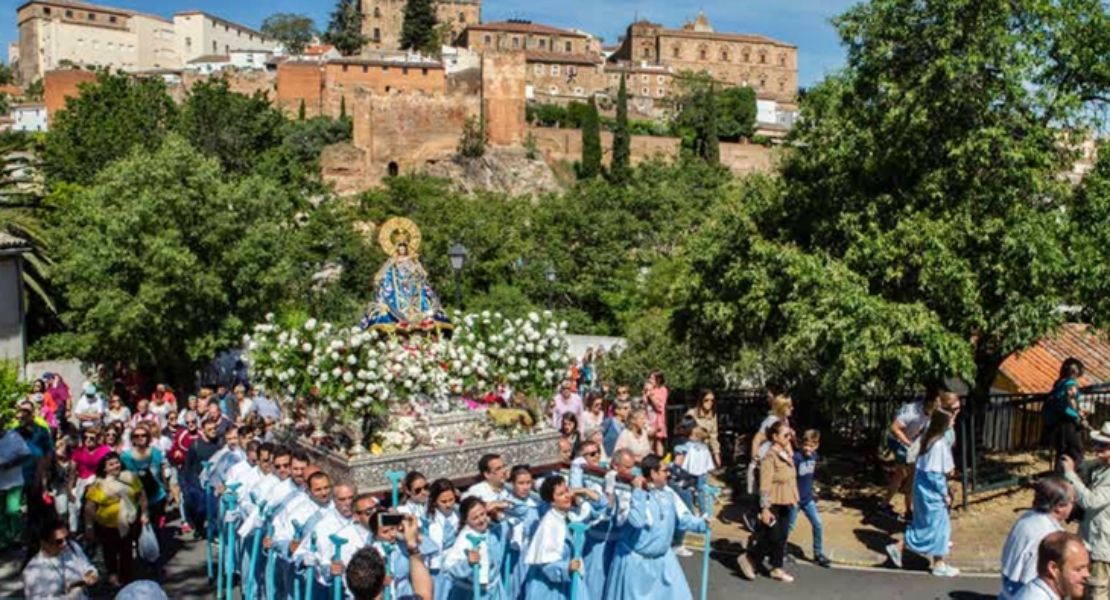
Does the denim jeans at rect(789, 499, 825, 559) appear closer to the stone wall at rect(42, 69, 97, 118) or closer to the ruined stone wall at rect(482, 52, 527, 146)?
the ruined stone wall at rect(482, 52, 527, 146)

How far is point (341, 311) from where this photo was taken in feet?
86.1

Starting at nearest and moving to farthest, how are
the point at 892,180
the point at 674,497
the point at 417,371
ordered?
the point at 674,497, the point at 417,371, the point at 892,180

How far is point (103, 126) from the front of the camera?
1221 inches

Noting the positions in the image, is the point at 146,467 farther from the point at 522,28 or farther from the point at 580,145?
the point at 522,28

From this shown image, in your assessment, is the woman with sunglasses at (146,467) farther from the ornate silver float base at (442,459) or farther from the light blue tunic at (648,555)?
the light blue tunic at (648,555)

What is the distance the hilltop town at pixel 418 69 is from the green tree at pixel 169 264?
40.6 meters

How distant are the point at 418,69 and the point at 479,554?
246 ft

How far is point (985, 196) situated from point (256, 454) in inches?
325

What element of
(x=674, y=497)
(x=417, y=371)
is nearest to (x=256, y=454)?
(x=417, y=371)

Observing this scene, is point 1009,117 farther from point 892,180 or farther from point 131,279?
point 131,279

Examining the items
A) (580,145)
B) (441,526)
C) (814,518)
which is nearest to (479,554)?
(441,526)

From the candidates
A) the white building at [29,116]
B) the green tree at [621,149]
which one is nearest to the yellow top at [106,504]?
the green tree at [621,149]

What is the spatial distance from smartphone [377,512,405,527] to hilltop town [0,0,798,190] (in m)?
55.6

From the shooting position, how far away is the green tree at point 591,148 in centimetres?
7238
